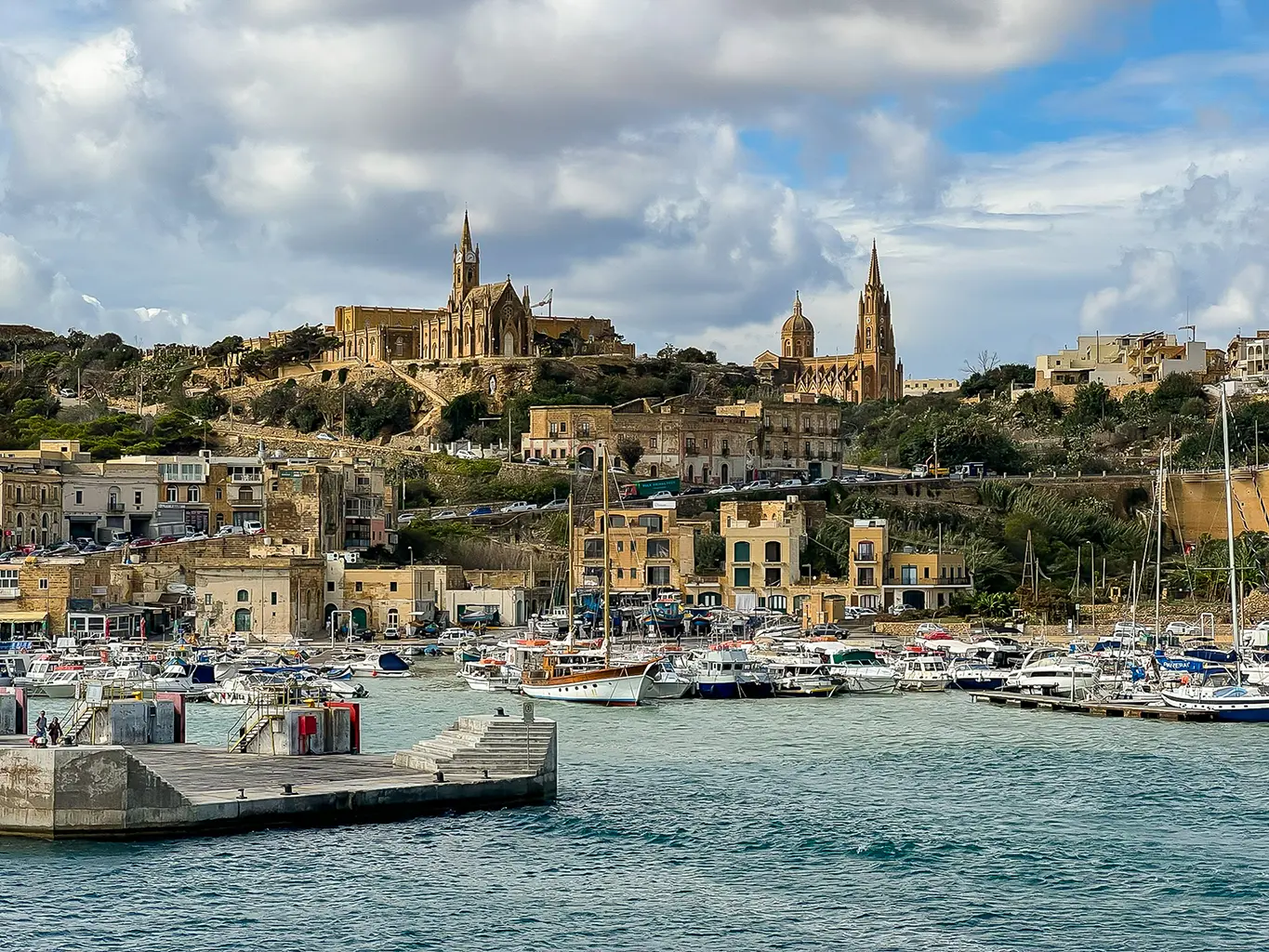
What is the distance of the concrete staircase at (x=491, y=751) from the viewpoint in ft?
104

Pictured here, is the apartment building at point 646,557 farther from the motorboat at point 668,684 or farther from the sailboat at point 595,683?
the sailboat at point 595,683

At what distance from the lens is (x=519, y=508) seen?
8656 centimetres

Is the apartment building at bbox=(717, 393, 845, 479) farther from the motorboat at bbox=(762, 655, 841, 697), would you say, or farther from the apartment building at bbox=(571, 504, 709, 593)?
the motorboat at bbox=(762, 655, 841, 697)

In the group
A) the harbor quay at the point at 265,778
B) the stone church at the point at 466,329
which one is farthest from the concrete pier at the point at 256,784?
the stone church at the point at 466,329

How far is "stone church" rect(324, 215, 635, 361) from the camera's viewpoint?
386 ft

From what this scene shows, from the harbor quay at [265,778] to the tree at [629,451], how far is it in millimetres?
60071

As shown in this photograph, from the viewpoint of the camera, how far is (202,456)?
292 ft

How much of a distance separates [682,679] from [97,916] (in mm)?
29272

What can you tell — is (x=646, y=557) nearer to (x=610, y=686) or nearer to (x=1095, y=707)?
(x=610, y=686)

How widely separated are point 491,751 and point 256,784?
3874 millimetres

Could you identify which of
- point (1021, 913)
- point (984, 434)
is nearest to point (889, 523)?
point (984, 434)

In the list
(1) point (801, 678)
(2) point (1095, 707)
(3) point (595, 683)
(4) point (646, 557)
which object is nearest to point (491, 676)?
(3) point (595, 683)

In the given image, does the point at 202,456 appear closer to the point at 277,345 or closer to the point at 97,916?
the point at 277,345

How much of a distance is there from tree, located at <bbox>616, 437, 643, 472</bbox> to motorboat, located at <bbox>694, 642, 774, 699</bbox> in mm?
39439
